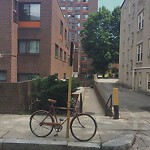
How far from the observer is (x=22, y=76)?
22.3 metres

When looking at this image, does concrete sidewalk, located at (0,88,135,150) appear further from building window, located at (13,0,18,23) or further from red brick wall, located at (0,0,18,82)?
building window, located at (13,0,18,23)

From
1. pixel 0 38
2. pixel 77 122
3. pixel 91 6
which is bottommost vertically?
pixel 77 122

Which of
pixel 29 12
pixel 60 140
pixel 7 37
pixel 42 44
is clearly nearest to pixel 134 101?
pixel 60 140

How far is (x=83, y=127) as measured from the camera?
700 centimetres

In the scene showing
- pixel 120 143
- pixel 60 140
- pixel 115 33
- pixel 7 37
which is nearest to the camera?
pixel 120 143

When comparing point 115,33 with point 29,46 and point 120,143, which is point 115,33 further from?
point 120,143

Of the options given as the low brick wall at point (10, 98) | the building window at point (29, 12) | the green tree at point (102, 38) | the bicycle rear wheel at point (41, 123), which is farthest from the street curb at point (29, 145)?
the green tree at point (102, 38)

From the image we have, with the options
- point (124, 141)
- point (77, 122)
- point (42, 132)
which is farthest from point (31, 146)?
point (124, 141)

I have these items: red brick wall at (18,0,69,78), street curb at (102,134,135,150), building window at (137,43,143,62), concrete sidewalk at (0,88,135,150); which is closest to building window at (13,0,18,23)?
red brick wall at (18,0,69,78)

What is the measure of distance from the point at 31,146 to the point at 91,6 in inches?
3774

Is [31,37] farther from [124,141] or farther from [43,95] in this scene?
[124,141]

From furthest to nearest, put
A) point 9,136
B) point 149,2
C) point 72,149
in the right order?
point 149,2 → point 9,136 → point 72,149

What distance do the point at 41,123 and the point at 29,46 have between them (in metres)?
16.4

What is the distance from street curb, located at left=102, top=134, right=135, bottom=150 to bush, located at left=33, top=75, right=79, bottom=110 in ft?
14.5
